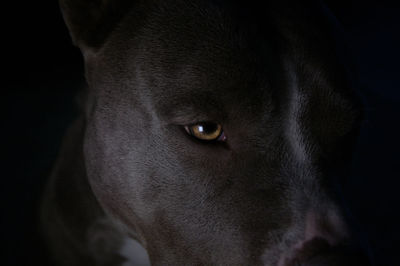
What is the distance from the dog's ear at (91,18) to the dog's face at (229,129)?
42mm

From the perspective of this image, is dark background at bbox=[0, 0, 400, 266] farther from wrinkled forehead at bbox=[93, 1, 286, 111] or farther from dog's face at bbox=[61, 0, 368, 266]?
wrinkled forehead at bbox=[93, 1, 286, 111]

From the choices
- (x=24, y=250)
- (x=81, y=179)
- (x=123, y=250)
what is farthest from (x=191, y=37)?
(x=24, y=250)

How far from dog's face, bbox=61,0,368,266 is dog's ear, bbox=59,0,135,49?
0.04 metres

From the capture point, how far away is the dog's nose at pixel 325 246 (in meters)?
1.18

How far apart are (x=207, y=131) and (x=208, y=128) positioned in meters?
0.01

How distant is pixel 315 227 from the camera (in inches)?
47.9

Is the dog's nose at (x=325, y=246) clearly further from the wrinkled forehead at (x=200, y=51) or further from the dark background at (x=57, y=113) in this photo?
the wrinkled forehead at (x=200, y=51)

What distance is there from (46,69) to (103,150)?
248cm

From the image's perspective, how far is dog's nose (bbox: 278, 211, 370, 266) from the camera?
118 cm

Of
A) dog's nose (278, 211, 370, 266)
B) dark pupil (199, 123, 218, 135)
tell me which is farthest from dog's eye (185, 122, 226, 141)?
dog's nose (278, 211, 370, 266)

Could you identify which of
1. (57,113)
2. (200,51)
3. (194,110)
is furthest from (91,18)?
(57,113)

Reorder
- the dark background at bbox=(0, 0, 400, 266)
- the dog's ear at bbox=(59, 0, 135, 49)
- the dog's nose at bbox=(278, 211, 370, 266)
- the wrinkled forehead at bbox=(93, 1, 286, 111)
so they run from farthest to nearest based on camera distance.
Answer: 1. the dark background at bbox=(0, 0, 400, 266)
2. the dog's ear at bbox=(59, 0, 135, 49)
3. the wrinkled forehead at bbox=(93, 1, 286, 111)
4. the dog's nose at bbox=(278, 211, 370, 266)

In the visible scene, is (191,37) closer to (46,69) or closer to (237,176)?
(237,176)

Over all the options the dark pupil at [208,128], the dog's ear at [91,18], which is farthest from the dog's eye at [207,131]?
the dog's ear at [91,18]
